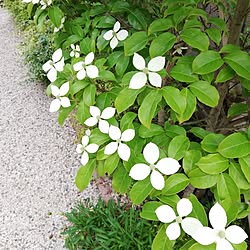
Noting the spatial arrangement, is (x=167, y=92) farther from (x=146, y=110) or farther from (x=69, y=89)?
(x=69, y=89)

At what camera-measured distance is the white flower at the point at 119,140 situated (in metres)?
0.99

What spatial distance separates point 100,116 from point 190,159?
290mm

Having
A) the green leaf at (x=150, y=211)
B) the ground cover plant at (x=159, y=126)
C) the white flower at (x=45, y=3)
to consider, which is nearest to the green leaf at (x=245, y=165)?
the ground cover plant at (x=159, y=126)

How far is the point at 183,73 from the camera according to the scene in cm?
100

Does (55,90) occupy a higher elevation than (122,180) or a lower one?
higher

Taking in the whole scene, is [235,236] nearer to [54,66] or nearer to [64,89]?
[64,89]

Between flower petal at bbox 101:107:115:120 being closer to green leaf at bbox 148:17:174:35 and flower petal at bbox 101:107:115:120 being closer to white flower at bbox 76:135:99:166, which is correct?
white flower at bbox 76:135:99:166

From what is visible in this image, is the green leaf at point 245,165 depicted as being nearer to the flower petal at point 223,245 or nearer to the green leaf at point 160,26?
the flower petal at point 223,245

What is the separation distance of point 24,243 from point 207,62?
173 centimetres

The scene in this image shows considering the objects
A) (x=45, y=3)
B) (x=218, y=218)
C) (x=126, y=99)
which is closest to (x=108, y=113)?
(x=126, y=99)

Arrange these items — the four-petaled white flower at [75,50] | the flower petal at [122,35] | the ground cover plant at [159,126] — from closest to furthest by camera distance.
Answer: the ground cover plant at [159,126], the flower petal at [122,35], the four-petaled white flower at [75,50]

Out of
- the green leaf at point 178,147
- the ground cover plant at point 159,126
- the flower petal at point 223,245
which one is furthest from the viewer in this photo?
the green leaf at point 178,147

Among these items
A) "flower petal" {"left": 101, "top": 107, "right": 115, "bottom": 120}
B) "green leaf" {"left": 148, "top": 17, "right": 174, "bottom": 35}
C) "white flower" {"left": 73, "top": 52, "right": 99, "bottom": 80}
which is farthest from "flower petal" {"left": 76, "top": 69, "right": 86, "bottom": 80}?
"green leaf" {"left": 148, "top": 17, "right": 174, "bottom": 35}

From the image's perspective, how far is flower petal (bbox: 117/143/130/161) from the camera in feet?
3.21
